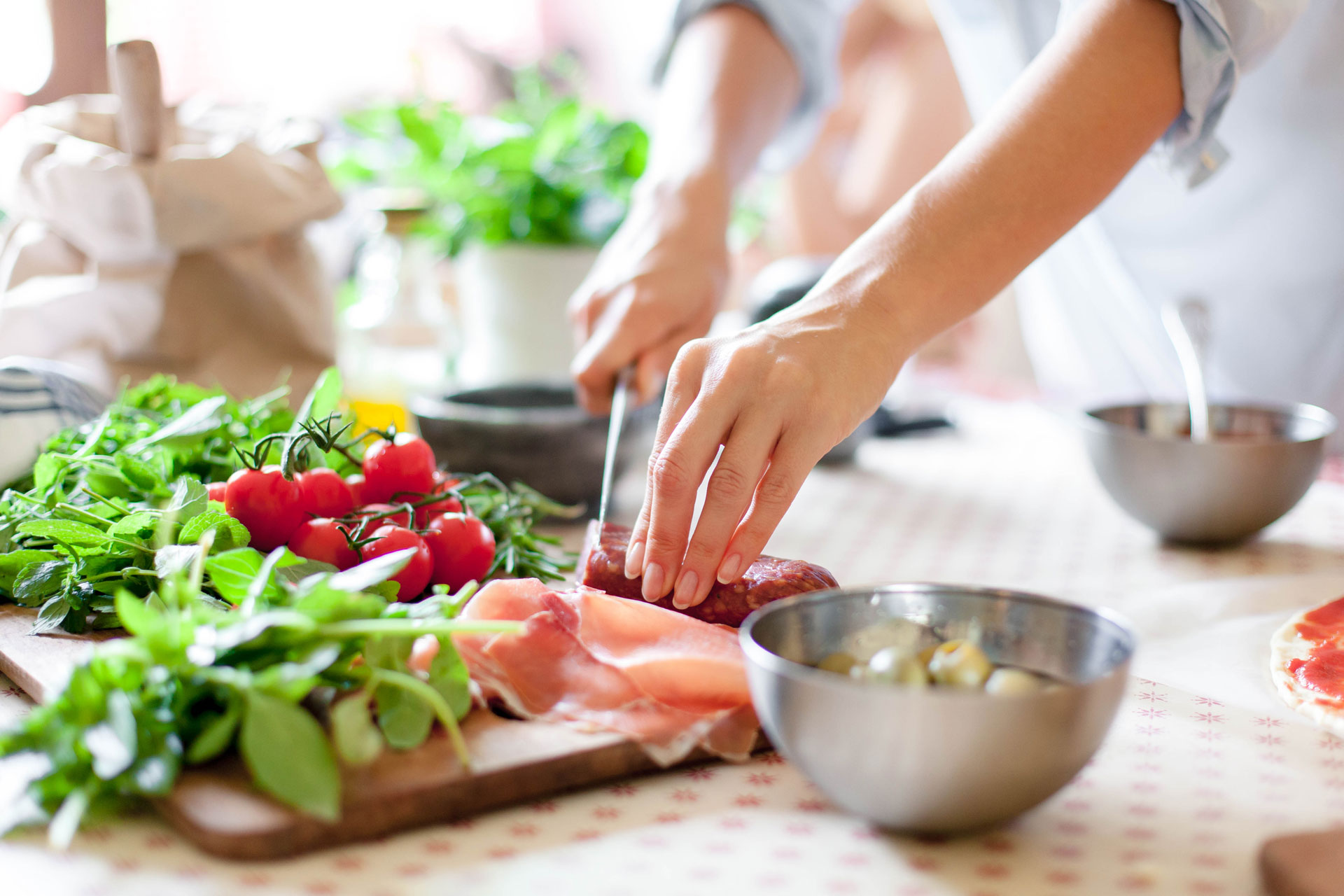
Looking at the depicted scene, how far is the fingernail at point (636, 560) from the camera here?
859mm

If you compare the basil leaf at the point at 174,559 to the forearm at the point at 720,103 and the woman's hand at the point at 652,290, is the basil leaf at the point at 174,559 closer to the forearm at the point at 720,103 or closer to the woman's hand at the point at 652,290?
the woman's hand at the point at 652,290

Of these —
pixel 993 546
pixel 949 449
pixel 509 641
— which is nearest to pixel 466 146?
pixel 949 449

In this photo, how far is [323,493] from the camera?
904 mm

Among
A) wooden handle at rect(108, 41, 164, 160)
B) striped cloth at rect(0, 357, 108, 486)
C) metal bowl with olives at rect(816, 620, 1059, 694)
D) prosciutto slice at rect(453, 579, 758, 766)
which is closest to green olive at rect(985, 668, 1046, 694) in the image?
metal bowl with olives at rect(816, 620, 1059, 694)

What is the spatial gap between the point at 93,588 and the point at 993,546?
Result: 36.8 inches

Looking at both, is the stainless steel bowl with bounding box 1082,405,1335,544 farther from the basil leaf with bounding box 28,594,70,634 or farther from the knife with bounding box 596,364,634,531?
the basil leaf with bounding box 28,594,70,634

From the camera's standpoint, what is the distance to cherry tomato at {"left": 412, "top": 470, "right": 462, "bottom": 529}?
95cm

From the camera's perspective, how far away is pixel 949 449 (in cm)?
176

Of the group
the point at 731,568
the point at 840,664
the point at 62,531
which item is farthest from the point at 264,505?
the point at 840,664

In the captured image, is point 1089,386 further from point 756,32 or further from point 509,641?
point 509,641

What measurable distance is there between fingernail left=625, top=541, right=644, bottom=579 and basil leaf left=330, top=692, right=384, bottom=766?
281 mm

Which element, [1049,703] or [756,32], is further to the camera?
[756,32]

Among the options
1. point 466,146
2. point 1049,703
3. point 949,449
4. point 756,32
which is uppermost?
point 756,32

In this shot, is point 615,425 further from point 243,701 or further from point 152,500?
point 243,701
